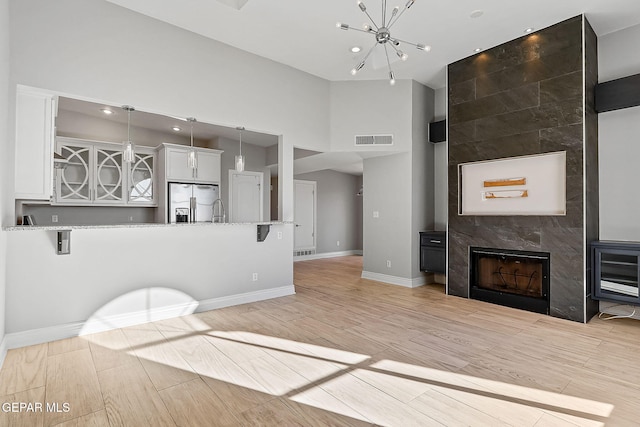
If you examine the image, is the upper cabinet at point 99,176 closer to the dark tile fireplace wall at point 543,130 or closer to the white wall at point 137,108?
the white wall at point 137,108

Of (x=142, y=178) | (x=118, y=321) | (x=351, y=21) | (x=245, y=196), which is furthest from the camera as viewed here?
(x=245, y=196)

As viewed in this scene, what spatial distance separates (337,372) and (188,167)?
5104mm

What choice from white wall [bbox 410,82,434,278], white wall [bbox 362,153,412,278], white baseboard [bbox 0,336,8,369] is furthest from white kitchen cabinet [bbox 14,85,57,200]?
white wall [bbox 410,82,434,278]

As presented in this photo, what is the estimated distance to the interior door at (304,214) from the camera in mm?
9031

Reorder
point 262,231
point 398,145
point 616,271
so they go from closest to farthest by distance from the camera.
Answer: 1. point 616,271
2. point 262,231
3. point 398,145

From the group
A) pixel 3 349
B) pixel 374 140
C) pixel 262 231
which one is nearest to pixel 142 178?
pixel 262 231

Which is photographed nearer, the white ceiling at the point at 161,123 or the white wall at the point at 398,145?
the white ceiling at the point at 161,123

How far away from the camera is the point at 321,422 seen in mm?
1862

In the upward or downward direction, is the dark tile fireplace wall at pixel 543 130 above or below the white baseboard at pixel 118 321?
above

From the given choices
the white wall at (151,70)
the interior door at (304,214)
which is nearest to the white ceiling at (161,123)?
the white wall at (151,70)

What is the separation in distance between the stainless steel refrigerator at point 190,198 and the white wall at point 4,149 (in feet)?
10.2

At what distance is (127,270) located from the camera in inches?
136

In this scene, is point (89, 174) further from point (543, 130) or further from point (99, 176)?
point (543, 130)

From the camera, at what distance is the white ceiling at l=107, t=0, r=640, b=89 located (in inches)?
139
